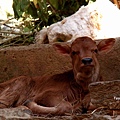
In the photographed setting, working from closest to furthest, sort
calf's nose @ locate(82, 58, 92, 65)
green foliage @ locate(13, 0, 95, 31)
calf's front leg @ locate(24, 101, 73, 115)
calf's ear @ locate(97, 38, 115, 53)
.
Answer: calf's front leg @ locate(24, 101, 73, 115), calf's nose @ locate(82, 58, 92, 65), calf's ear @ locate(97, 38, 115, 53), green foliage @ locate(13, 0, 95, 31)

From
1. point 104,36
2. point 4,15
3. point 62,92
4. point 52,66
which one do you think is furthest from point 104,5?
point 4,15

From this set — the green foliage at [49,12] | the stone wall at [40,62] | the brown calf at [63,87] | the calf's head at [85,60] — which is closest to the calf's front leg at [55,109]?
the brown calf at [63,87]

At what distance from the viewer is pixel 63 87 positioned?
565 cm

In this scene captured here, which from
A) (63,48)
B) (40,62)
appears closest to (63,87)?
→ (63,48)

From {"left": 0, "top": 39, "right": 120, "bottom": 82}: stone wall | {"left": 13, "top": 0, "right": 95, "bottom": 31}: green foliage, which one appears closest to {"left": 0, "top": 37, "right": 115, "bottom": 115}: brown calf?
{"left": 0, "top": 39, "right": 120, "bottom": 82}: stone wall

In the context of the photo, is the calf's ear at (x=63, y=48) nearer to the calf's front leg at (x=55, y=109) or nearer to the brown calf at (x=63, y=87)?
the brown calf at (x=63, y=87)

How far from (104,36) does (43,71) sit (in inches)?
40.0

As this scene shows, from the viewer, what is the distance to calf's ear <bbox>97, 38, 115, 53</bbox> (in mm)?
5817

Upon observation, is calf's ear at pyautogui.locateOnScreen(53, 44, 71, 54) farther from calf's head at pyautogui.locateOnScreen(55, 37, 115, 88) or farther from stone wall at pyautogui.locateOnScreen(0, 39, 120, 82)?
stone wall at pyautogui.locateOnScreen(0, 39, 120, 82)

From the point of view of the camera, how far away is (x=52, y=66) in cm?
Answer: 670

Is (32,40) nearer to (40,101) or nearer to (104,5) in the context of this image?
(104,5)

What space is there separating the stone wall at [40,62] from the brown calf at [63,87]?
0.64 meters

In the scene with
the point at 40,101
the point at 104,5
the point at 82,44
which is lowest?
the point at 40,101

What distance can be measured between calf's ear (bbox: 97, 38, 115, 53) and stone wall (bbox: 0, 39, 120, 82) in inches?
21.0
